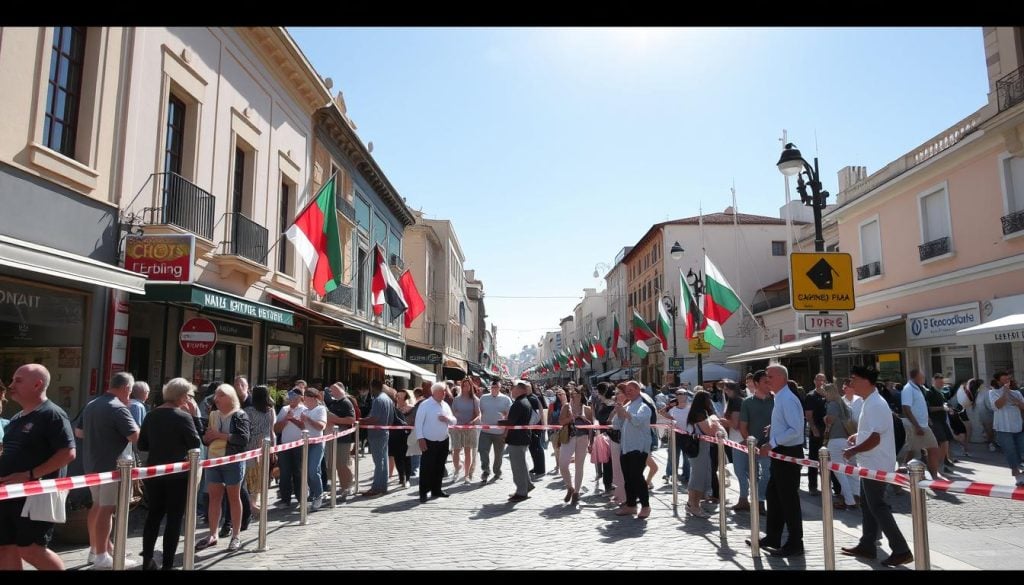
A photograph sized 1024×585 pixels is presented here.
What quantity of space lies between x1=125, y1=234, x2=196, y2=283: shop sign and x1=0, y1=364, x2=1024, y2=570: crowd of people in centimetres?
206

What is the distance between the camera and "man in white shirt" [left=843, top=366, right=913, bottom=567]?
621cm

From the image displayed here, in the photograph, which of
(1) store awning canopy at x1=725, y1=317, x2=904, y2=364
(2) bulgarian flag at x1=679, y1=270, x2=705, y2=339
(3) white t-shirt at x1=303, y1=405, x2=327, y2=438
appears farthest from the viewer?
(2) bulgarian flag at x1=679, y1=270, x2=705, y2=339

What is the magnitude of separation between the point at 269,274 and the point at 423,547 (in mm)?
11484

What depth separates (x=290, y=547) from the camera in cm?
733

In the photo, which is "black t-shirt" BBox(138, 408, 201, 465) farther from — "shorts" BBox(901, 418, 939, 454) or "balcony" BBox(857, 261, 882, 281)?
"balcony" BBox(857, 261, 882, 281)

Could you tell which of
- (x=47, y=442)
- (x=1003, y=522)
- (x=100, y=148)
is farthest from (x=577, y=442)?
(x=100, y=148)

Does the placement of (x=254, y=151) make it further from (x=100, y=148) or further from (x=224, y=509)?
(x=224, y=509)

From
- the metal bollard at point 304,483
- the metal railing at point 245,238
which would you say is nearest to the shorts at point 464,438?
the metal bollard at point 304,483

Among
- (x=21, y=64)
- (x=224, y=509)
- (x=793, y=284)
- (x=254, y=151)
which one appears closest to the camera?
(x=224, y=509)

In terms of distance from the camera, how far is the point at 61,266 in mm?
8391

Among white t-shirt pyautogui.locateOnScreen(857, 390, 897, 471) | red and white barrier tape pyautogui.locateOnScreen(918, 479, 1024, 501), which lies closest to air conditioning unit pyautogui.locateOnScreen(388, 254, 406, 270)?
white t-shirt pyautogui.locateOnScreen(857, 390, 897, 471)

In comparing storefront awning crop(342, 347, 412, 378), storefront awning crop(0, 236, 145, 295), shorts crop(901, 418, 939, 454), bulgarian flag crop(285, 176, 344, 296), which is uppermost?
bulgarian flag crop(285, 176, 344, 296)

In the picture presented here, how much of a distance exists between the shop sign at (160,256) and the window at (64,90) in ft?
5.40

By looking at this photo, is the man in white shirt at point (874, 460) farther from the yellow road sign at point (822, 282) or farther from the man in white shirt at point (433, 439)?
the man in white shirt at point (433, 439)
